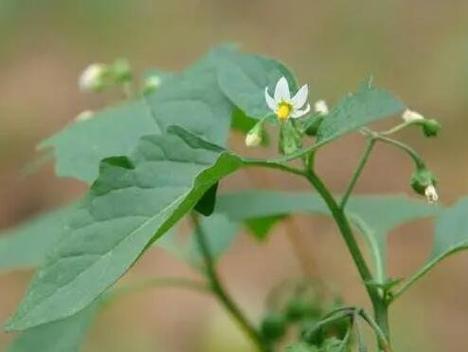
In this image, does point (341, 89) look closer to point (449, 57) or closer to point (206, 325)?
point (449, 57)

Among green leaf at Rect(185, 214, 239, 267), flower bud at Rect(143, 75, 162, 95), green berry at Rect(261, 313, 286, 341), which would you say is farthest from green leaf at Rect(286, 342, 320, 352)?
green leaf at Rect(185, 214, 239, 267)

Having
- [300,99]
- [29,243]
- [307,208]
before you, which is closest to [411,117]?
[300,99]

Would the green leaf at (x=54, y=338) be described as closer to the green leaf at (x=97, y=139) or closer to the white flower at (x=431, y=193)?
the green leaf at (x=97, y=139)

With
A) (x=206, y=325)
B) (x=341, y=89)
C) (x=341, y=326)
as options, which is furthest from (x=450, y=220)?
(x=341, y=89)

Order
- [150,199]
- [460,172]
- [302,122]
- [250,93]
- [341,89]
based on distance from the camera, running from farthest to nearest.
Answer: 1. [341,89]
2. [460,172]
3. [250,93]
4. [302,122]
5. [150,199]

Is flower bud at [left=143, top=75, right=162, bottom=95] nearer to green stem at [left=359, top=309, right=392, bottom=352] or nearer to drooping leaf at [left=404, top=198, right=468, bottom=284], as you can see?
drooping leaf at [left=404, top=198, right=468, bottom=284]

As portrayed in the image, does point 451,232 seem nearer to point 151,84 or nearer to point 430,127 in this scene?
point 430,127

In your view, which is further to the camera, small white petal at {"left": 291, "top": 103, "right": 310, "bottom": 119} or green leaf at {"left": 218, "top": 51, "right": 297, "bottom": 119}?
green leaf at {"left": 218, "top": 51, "right": 297, "bottom": 119}

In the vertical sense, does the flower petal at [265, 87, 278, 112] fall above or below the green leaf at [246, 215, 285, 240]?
above
